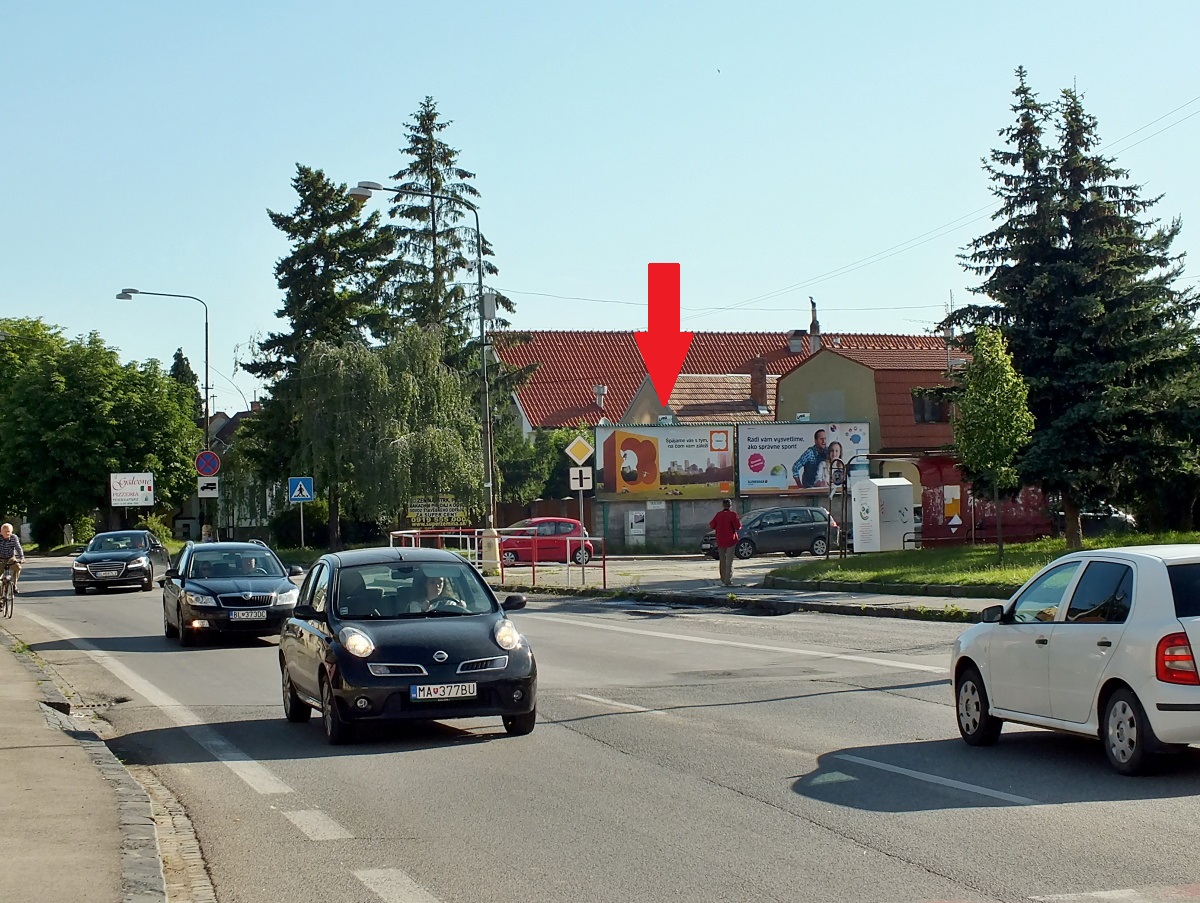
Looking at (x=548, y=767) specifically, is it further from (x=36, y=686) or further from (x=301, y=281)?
(x=301, y=281)

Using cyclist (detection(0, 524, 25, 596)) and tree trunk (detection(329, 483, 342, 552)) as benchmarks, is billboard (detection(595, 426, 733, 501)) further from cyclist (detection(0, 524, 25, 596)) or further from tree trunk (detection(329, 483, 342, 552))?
cyclist (detection(0, 524, 25, 596))

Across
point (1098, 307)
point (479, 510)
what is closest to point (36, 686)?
point (1098, 307)

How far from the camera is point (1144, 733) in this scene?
8625 millimetres

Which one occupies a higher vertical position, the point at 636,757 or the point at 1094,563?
the point at 1094,563

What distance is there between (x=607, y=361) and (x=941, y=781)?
70514 mm

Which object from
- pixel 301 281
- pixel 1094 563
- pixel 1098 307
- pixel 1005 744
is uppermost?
pixel 301 281

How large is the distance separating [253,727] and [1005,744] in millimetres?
6197

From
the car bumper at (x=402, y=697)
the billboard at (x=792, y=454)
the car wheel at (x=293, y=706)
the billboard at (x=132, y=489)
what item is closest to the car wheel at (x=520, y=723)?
the car bumper at (x=402, y=697)

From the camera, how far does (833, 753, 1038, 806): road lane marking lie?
8.41 meters

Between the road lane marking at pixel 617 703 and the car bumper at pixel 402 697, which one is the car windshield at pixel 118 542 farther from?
the car bumper at pixel 402 697

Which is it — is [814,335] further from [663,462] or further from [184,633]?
[184,633]

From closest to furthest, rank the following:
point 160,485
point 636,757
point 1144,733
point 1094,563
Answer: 1. point 1144,733
2. point 1094,563
3. point 636,757
4. point 160,485

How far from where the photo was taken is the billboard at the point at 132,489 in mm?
65688

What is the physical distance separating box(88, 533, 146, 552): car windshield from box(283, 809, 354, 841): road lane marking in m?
30.4
